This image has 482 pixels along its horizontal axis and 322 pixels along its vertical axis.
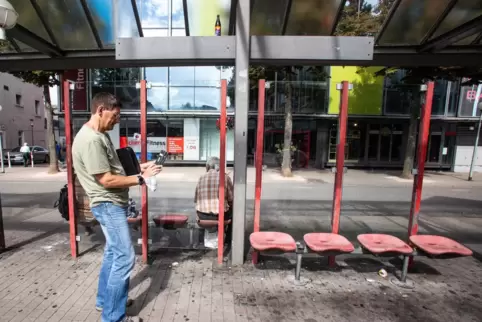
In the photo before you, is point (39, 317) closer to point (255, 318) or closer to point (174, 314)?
point (174, 314)

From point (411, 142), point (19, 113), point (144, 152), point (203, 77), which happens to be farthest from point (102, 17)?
point (19, 113)

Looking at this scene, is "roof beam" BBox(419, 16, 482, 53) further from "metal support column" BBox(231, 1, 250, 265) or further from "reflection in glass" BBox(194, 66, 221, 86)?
"reflection in glass" BBox(194, 66, 221, 86)

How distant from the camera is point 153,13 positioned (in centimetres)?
504

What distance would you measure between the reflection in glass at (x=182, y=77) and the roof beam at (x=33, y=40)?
12.7 m

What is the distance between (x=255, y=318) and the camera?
2598 mm

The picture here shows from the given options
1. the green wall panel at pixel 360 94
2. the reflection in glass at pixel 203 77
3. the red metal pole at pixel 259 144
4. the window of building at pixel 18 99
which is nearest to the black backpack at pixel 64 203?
the red metal pole at pixel 259 144

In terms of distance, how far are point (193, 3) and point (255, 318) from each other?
13.8ft

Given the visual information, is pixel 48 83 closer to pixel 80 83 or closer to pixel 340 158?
pixel 80 83

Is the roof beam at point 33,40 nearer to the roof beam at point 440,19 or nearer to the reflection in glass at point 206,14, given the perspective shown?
the reflection in glass at point 206,14

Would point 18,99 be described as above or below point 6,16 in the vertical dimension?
above

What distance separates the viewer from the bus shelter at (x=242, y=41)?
3.41 metres

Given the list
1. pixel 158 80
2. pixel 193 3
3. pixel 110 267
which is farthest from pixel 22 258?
pixel 158 80

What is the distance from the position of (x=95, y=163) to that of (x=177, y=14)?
356 cm

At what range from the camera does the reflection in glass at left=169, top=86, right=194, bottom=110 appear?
55.2 feet
